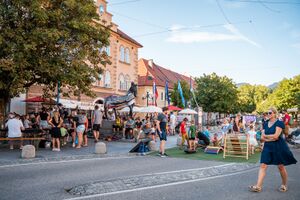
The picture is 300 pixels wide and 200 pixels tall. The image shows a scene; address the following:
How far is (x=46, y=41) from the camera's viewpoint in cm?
1398

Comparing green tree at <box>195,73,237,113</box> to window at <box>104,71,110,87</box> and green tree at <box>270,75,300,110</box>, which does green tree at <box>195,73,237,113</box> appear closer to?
green tree at <box>270,75,300,110</box>

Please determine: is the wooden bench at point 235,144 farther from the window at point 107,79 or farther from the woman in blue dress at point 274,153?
the window at point 107,79

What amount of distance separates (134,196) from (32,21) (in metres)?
11.6

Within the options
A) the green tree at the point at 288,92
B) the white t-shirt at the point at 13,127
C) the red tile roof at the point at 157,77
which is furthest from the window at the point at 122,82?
the green tree at the point at 288,92

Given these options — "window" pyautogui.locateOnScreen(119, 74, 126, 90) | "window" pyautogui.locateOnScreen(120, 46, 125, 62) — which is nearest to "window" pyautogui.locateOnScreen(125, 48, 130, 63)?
"window" pyautogui.locateOnScreen(120, 46, 125, 62)

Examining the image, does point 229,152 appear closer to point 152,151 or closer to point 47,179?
point 152,151

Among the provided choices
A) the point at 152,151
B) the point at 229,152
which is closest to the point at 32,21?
the point at 152,151

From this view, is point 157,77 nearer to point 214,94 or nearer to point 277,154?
point 214,94

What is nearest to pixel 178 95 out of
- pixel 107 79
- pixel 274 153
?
pixel 107 79

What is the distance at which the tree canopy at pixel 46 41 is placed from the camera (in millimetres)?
13564

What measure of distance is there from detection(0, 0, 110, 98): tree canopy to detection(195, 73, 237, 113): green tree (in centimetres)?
4044

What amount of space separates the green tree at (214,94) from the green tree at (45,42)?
133 ft

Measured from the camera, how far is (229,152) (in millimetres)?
13234

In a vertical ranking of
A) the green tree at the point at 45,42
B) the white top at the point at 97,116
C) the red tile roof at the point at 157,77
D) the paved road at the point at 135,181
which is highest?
the red tile roof at the point at 157,77
